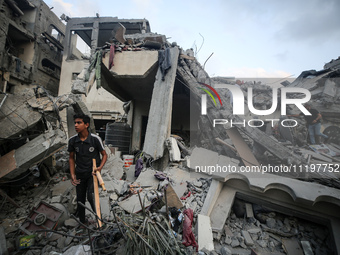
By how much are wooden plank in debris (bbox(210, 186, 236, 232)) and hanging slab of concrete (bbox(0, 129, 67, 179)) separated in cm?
338

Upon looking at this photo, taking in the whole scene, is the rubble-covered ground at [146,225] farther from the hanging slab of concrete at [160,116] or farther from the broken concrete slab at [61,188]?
the hanging slab of concrete at [160,116]

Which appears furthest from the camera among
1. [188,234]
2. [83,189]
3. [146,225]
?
[83,189]

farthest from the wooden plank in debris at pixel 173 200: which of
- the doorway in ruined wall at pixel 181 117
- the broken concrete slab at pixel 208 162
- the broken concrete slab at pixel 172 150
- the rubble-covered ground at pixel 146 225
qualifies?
the doorway in ruined wall at pixel 181 117

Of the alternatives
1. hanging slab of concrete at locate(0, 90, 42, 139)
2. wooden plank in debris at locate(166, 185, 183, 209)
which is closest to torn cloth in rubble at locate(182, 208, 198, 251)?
wooden plank in debris at locate(166, 185, 183, 209)

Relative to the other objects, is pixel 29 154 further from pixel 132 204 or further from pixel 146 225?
pixel 146 225

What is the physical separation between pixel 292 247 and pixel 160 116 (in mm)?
4339

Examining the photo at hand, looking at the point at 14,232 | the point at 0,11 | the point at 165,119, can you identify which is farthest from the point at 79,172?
the point at 0,11

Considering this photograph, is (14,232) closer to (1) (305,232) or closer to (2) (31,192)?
(2) (31,192)

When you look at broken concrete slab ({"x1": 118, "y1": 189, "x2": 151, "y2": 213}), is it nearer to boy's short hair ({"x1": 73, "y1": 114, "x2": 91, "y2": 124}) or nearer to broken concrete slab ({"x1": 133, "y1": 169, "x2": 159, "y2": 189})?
broken concrete slab ({"x1": 133, "y1": 169, "x2": 159, "y2": 189})

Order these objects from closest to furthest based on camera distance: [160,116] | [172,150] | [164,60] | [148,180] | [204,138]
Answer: [148,180] → [172,150] → [160,116] → [164,60] → [204,138]

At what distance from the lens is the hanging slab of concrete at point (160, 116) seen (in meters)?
5.21

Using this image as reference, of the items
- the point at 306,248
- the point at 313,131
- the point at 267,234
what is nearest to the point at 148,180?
the point at 267,234

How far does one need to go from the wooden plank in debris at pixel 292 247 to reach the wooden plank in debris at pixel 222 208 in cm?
99

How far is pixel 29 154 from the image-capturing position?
329 centimetres
